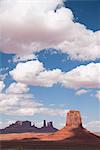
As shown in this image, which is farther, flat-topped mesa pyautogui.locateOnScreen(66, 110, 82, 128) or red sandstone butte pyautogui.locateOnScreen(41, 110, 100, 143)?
flat-topped mesa pyautogui.locateOnScreen(66, 110, 82, 128)

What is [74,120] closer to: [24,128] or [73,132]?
[73,132]

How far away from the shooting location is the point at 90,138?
106562 mm

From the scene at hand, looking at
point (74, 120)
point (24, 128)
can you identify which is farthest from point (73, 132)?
point (24, 128)

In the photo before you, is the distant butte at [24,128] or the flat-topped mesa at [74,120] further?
the distant butte at [24,128]

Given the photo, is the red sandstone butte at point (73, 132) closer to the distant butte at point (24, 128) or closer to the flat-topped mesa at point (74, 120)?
the flat-topped mesa at point (74, 120)

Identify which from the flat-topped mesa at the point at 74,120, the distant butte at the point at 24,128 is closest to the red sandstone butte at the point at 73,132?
the flat-topped mesa at the point at 74,120

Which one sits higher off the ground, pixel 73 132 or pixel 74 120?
pixel 74 120

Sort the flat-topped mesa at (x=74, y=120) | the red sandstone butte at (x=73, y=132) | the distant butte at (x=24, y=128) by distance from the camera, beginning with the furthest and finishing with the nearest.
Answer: the distant butte at (x=24, y=128) < the flat-topped mesa at (x=74, y=120) < the red sandstone butte at (x=73, y=132)

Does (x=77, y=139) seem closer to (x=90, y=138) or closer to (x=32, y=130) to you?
(x=90, y=138)

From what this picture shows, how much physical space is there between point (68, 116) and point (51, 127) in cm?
5428

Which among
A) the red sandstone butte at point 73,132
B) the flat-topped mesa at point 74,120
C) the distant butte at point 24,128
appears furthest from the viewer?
the distant butte at point 24,128

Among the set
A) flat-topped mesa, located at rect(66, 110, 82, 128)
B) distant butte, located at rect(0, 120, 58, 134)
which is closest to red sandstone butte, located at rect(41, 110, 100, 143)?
flat-topped mesa, located at rect(66, 110, 82, 128)

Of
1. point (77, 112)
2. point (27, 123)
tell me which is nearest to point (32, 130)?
point (27, 123)

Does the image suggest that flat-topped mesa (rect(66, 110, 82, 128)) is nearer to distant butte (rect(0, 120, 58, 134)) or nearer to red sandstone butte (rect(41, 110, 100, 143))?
red sandstone butte (rect(41, 110, 100, 143))
